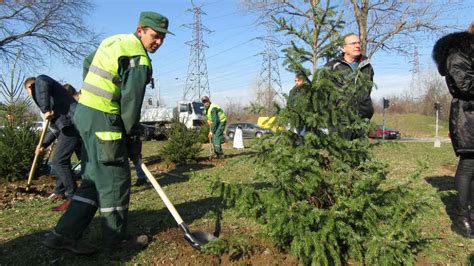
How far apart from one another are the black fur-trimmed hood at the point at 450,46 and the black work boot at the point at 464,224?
1.39 m

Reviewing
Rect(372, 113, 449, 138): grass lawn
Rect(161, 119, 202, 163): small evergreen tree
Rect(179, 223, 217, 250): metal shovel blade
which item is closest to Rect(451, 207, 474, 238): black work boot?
Rect(179, 223, 217, 250): metal shovel blade

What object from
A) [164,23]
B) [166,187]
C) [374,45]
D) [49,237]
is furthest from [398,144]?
[374,45]

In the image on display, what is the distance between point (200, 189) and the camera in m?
6.11

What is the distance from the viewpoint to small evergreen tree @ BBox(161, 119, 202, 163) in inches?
366

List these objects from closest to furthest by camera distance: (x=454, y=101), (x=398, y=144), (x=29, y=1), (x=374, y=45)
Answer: (x=398, y=144) < (x=454, y=101) < (x=374, y=45) < (x=29, y=1)

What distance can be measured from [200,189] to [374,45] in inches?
707

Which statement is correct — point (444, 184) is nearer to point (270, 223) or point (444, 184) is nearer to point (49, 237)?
point (270, 223)

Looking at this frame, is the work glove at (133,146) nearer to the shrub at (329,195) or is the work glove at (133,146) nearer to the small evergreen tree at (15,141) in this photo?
the shrub at (329,195)

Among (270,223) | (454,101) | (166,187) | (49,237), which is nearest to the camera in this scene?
(270,223)

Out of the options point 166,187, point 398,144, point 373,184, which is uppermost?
point 398,144

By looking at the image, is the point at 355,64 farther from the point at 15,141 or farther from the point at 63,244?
the point at 15,141

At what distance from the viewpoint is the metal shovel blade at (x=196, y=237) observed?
10.8ft

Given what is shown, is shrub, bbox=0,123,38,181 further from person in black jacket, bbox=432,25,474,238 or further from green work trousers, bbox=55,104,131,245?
person in black jacket, bbox=432,25,474,238

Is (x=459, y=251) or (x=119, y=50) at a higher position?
(x=119, y=50)
